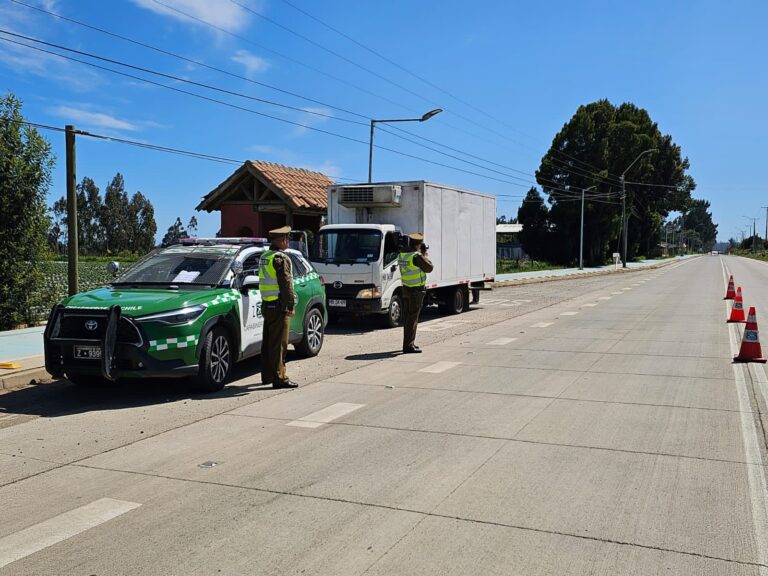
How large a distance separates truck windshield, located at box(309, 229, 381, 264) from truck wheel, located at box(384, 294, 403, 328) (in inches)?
47.5

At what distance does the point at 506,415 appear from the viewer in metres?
6.99

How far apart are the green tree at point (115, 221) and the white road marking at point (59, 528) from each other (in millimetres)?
91499

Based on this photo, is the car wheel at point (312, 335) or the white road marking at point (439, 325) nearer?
the car wheel at point (312, 335)

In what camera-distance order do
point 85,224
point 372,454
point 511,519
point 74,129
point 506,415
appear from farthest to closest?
1. point 85,224
2. point 74,129
3. point 506,415
4. point 372,454
5. point 511,519

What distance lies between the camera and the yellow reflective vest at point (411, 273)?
38.0 feet

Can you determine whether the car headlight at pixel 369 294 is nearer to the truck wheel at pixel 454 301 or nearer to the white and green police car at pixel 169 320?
the truck wheel at pixel 454 301

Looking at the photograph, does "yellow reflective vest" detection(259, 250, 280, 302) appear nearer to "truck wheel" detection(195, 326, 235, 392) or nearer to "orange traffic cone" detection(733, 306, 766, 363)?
"truck wheel" detection(195, 326, 235, 392)

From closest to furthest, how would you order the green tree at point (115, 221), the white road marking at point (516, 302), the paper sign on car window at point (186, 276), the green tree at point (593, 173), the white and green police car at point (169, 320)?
the white and green police car at point (169, 320) → the paper sign on car window at point (186, 276) → the white road marking at point (516, 302) → the green tree at point (593, 173) → the green tree at point (115, 221)

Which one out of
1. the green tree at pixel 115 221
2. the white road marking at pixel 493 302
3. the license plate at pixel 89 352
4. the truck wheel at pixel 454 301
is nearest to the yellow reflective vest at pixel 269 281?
the license plate at pixel 89 352

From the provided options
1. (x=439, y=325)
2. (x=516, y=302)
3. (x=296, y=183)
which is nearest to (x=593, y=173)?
(x=516, y=302)

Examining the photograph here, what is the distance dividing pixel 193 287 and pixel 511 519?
5.55 metres

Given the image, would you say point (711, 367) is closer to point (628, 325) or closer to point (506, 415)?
point (506, 415)

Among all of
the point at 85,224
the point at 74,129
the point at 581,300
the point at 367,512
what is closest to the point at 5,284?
the point at 74,129

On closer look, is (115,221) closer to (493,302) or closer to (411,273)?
(493,302)
